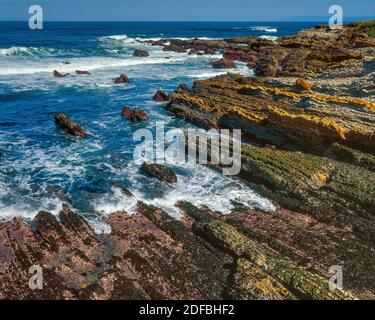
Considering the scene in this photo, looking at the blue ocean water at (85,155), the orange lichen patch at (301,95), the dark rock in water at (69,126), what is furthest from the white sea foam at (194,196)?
the orange lichen patch at (301,95)

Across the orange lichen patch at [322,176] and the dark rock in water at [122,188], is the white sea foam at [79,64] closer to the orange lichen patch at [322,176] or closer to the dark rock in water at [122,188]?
the dark rock in water at [122,188]

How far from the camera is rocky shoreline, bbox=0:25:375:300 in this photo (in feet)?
37.5

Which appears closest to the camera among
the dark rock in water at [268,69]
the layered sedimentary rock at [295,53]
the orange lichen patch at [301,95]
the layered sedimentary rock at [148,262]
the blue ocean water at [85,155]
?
the layered sedimentary rock at [148,262]

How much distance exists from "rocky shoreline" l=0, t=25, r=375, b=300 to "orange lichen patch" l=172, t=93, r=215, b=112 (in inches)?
181

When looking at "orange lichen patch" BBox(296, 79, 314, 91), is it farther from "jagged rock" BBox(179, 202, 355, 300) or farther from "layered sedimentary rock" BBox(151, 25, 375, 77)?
"jagged rock" BBox(179, 202, 355, 300)

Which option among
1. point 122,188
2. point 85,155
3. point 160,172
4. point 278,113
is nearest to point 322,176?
point 278,113

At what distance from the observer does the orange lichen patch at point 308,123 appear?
19.8 m

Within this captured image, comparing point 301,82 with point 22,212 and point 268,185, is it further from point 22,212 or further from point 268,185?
point 22,212

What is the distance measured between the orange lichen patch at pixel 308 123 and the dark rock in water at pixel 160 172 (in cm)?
710

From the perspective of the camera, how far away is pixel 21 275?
11906 millimetres

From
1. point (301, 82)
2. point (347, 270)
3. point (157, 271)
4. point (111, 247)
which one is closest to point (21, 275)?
point (111, 247)

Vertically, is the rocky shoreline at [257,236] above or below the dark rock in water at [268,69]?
below

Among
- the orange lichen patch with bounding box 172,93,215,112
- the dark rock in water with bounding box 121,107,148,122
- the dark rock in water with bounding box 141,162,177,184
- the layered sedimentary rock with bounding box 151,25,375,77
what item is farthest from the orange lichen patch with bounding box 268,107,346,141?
the layered sedimentary rock with bounding box 151,25,375,77

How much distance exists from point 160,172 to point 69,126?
386 inches
